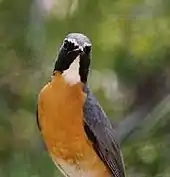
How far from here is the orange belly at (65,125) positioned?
1016mm

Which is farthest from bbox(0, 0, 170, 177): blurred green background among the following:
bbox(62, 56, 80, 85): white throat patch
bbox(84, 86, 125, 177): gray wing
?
bbox(62, 56, 80, 85): white throat patch

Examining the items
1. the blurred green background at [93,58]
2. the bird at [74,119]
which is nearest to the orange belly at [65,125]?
the bird at [74,119]

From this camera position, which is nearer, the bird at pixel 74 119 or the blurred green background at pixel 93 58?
the bird at pixel 74 119

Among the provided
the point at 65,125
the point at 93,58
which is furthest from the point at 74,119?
the point at 93,58

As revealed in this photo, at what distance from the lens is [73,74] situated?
3.25 ft

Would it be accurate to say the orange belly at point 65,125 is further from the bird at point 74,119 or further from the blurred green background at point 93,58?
the blurred green background at point 93,58

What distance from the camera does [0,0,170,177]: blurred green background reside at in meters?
1.79

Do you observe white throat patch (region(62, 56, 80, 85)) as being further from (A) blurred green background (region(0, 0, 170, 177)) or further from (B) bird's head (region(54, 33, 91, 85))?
(A) blurred green background (region(0, 0, 170, 177))

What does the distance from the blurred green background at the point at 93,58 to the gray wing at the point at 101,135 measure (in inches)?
22.8

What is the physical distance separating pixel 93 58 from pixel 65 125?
0.84 m

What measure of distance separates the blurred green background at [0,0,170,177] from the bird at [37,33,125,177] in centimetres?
61

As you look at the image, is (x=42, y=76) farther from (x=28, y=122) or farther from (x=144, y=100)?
(x=144, y=100)

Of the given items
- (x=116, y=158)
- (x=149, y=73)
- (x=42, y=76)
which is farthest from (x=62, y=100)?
(x=149, y=73)

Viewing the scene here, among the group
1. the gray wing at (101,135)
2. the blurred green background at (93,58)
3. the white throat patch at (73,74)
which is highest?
the white throat patch at (73,74)
